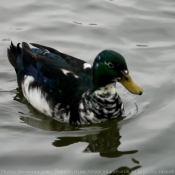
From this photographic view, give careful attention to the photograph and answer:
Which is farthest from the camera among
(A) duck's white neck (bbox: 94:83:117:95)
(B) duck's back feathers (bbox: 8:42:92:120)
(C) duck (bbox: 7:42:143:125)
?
(B) duck's back feathers (bbox: 8:42:92:120)

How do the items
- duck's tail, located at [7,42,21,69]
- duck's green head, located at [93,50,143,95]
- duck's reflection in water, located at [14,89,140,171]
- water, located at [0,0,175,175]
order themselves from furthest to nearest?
Result: duck's tail, located at [7,42,21,69] < duck's green head, located at [93,50,143,95] < duck's reflection in water, located at [14,89,140,171] < water, located at [0,0,175,175]

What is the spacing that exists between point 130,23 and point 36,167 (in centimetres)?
574

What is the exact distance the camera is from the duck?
8.76m

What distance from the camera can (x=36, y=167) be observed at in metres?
8.00

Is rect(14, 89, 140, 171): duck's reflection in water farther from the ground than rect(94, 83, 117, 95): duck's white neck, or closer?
closer

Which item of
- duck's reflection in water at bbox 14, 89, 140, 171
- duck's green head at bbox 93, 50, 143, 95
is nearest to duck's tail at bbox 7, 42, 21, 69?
duck's reflection in water at bbox 14, 89, 140, 171

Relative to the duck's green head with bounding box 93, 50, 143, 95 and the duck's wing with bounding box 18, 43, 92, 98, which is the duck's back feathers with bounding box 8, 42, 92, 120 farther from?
→ the duck's green head with bounding box 93, 50, 143, 95

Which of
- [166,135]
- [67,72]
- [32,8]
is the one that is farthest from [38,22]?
[166,135]

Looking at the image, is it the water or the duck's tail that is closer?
the water

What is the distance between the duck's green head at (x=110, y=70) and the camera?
340 inches

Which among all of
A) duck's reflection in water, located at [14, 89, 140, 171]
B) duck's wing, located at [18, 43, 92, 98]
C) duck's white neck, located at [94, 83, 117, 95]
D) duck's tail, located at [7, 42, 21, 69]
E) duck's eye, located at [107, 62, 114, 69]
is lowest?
duck's reflection in water, located at [14, 89, 140, 171]


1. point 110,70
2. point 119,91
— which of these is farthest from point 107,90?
point 119,91

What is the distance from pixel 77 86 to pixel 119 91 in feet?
4.24

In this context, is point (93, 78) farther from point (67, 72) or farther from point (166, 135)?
point (166, 135)
